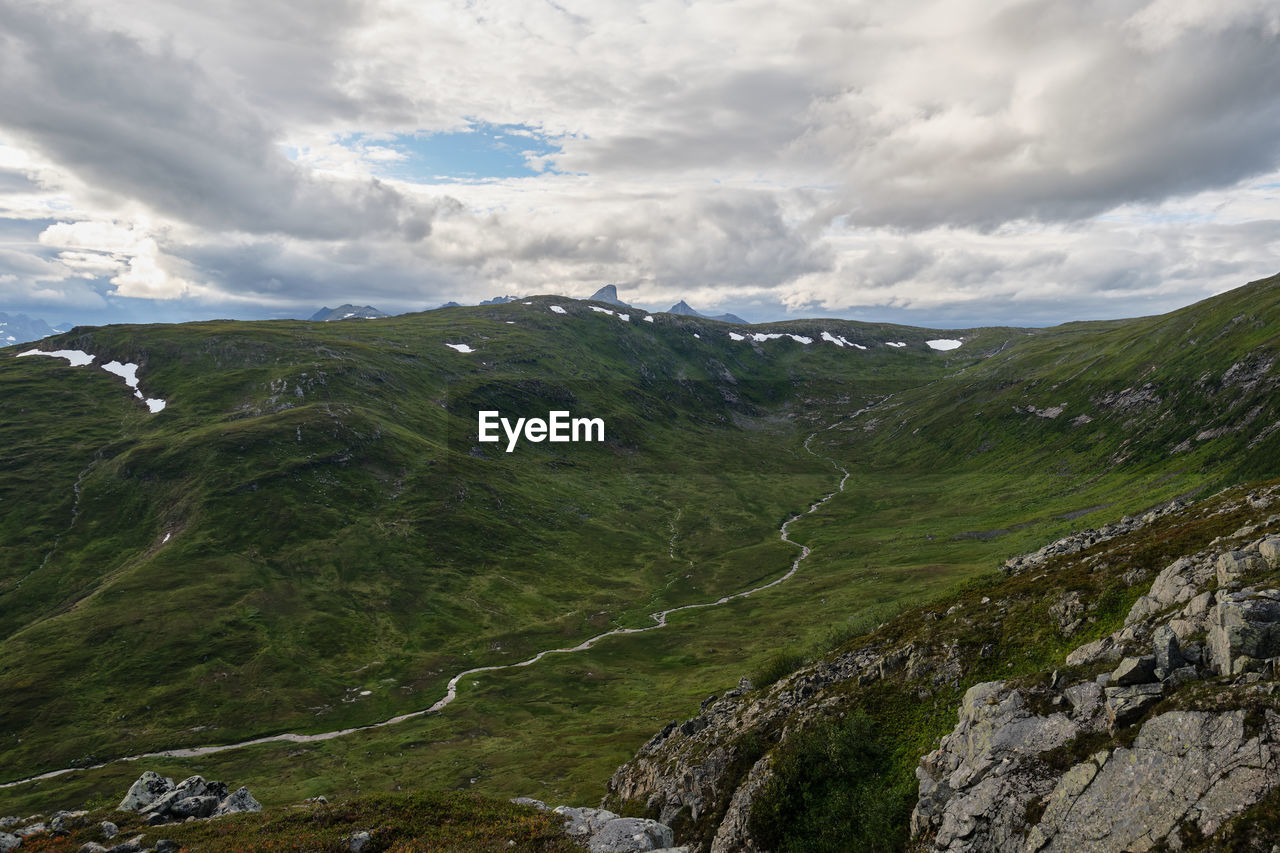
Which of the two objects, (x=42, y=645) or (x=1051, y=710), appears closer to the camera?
(x=1051, y=710)

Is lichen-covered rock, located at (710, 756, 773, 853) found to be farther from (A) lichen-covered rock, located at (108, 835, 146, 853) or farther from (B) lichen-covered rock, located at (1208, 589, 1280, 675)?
(A) lichen-covered rock, located at (108, 835, 146, 853)

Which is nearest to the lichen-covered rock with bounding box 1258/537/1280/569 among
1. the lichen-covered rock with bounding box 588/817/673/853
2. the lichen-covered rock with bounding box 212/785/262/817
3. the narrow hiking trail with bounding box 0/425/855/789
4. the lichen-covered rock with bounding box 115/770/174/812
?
A: the lichen-covered rock with bounding box 588/817/673/853

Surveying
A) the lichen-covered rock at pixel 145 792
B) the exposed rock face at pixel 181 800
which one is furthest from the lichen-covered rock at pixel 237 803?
the lichen-covered rock at pixel 145 792

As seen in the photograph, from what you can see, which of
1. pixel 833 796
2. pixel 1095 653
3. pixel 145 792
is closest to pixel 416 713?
pixel 145 792

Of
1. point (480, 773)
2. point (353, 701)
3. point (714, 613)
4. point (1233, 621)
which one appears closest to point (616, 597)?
point (714, 613)

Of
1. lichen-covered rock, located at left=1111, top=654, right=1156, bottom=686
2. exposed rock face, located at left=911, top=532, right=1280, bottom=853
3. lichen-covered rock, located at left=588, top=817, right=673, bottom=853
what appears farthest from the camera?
lichen-covered rock, located at left=588, top=817, right=673, bottom=853

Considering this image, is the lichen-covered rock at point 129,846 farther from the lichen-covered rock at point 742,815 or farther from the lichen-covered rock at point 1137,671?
the lichen-covered rock at point 1137,671

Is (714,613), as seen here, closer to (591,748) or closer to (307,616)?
(591,748)

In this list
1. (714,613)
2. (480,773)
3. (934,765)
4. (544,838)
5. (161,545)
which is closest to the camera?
(934,765)
